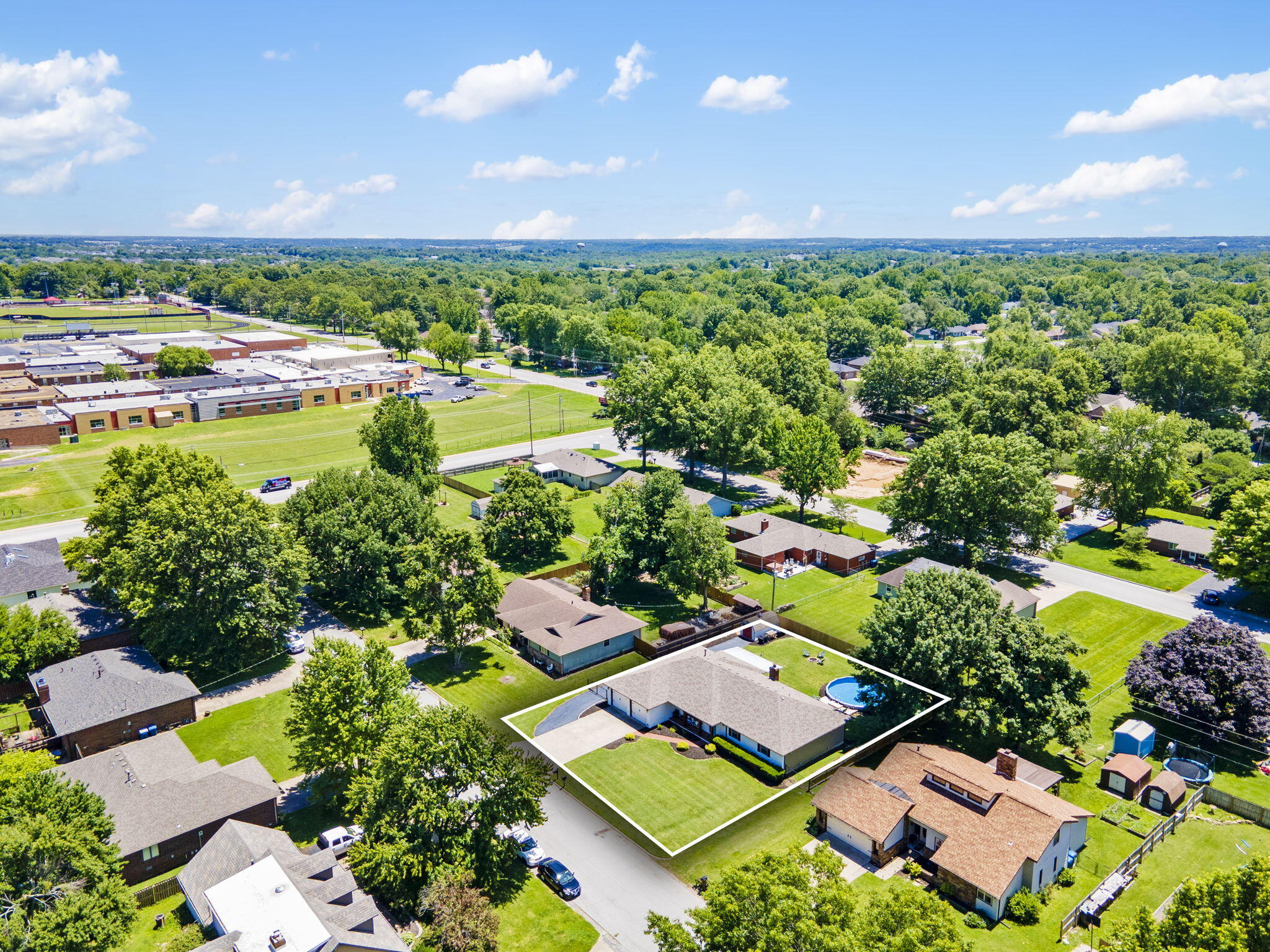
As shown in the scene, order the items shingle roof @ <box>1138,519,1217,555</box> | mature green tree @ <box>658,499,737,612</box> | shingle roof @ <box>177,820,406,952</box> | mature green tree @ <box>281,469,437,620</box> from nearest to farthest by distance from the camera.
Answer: shingle roof @ <box>177,820,406,952</box> → mature green tree @ <box>658,499,737,612</box> → mature green tree @ <box>281,469,437,620</box> → shingle roof @ <box>1138,519,1217,555</box>

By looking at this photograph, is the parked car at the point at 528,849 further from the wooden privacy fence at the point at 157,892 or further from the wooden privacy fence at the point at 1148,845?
the wooden privacy fence at the point at 1148,845

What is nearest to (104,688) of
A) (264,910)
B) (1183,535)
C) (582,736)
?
(264,910)

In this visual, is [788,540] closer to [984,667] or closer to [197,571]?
[984,667]

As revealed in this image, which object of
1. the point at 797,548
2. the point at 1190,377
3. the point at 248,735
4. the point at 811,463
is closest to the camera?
the point at 248,735

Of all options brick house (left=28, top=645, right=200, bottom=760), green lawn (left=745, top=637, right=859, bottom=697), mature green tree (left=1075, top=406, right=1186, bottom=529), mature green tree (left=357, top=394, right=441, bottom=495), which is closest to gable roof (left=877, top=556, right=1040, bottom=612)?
green lawn (left=745, top=637, right=859, bottom=697)

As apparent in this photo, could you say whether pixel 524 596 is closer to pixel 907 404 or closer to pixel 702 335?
pixel 907 404

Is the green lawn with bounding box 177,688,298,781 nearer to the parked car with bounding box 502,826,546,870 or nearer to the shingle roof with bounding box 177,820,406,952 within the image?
the shingle roof with bounding box 177,820,406,952
